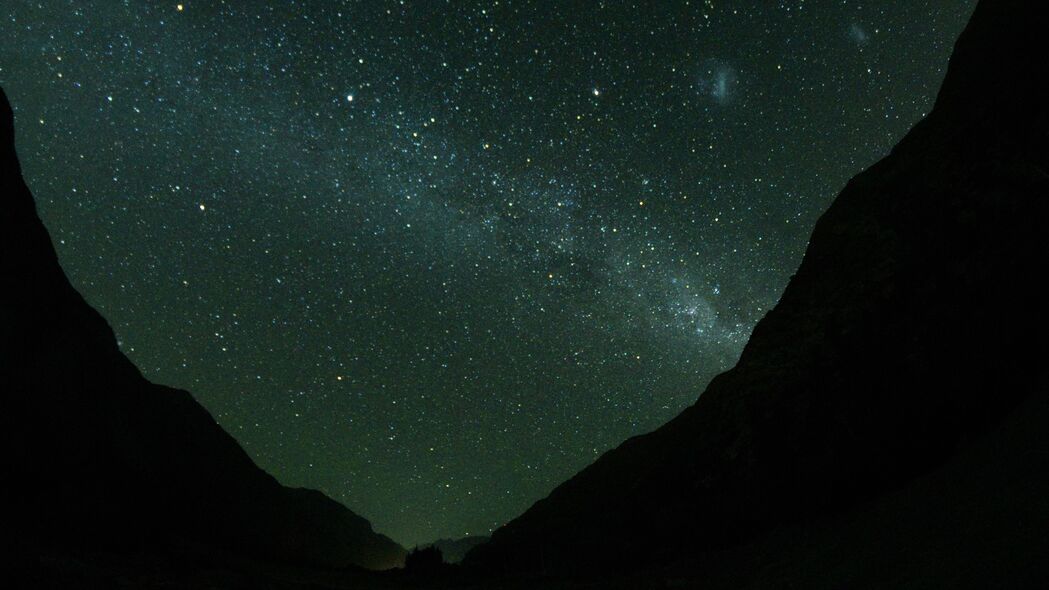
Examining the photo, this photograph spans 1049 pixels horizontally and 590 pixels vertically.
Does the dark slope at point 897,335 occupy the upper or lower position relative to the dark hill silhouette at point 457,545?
upper

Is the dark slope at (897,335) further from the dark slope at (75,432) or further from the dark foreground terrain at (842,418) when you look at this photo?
the dark slope at (75,432)

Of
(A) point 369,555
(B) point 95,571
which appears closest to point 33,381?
(B) point 95,571

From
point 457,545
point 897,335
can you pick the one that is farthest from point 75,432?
point 457,545

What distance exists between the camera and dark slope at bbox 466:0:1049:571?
11156 mm

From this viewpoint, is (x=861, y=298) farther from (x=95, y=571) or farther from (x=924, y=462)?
(x=95, y=571)

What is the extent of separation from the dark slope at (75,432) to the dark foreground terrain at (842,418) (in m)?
0.10

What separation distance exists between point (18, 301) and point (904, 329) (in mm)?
25770

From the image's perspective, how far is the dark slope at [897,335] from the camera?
11156 millimetres

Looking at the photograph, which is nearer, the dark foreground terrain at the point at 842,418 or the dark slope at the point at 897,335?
the dark foreground terrain at the point at 842,418

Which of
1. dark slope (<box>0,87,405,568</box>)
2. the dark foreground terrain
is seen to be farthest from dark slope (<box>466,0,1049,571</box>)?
dark slope (<box>0,87,405,568</box>)

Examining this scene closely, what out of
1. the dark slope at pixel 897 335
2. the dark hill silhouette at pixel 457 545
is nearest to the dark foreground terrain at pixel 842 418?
the dark slope at pixel 897 335

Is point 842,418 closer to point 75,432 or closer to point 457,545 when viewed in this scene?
point 75,432

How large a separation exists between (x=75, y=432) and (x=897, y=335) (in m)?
25.6

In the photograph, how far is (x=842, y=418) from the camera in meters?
13.4
